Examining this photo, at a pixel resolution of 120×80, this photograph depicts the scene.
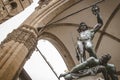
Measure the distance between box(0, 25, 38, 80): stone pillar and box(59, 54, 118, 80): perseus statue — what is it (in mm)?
1258

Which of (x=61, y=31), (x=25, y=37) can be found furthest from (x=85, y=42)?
(x=61, y=31)

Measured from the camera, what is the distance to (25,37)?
6086 mm

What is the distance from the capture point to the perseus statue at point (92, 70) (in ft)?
13.8

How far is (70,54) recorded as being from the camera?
8.44m

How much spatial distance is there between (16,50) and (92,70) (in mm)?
1892

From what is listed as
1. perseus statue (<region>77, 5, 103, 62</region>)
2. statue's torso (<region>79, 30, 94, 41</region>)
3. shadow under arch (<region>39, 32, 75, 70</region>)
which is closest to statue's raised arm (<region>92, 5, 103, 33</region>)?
perseus statue (<region>77, 5, 103, 62</region>)

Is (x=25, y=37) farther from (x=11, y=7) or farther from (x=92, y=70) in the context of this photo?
(x=11, y=7)

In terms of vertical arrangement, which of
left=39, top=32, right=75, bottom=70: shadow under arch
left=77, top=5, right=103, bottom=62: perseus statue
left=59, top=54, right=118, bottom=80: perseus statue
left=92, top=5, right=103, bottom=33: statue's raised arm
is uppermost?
left=92, top=5, right=103, bottom=33: statue's raised arm

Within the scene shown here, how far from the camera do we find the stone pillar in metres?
5.16

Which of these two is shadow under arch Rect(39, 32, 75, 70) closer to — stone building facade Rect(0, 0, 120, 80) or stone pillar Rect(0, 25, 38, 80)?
stone building facade Rect(0, 0, 120, 80)

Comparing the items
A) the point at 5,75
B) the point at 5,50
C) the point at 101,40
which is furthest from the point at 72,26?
the point at 5,75

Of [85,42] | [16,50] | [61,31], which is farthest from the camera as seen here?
[61,31]

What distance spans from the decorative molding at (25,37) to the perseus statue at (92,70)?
1.89 meters

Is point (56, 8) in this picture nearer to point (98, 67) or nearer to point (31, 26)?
point (31, 26)
